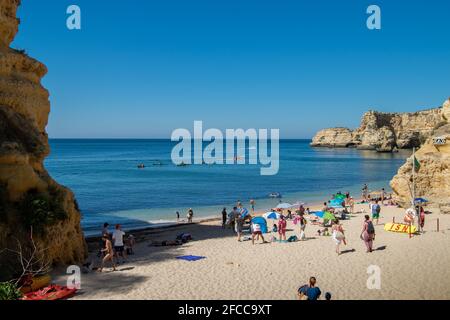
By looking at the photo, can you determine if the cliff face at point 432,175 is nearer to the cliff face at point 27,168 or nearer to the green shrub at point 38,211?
the cliff face at point 27,168

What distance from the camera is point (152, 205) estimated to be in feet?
117

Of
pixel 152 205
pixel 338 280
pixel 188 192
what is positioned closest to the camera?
pixel 338 280

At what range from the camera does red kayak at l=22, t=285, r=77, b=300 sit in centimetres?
998

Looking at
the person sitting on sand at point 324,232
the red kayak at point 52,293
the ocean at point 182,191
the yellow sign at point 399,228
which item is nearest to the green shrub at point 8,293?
the red kayak at point 52,293

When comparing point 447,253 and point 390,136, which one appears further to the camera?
point 390,136

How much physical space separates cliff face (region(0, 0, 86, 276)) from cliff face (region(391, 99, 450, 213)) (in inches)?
780

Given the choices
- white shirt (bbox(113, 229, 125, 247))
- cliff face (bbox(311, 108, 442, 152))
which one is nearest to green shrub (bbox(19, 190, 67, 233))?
white shirt (bbox(113, 229, 125, 247))

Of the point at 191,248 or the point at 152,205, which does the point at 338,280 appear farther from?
the point at 152,205

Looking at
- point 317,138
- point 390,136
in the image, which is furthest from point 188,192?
point 317,138

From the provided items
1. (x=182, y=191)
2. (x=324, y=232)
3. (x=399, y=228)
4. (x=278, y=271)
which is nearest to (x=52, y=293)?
(x=278, y=271)

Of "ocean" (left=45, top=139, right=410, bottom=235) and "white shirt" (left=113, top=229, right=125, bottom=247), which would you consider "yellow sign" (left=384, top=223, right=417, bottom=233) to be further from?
"ocean" (left=45, top=139, right=410, bottom=235)

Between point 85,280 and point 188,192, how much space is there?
105ft

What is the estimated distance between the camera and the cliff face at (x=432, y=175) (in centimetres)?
2391

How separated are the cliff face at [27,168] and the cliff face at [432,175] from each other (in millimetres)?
19799
